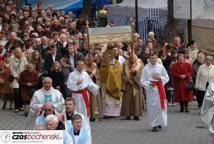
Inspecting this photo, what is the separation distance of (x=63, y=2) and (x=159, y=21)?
26.0 ft

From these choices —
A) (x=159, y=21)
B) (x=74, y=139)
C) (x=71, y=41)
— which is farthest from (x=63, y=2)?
(x=74, y=139)

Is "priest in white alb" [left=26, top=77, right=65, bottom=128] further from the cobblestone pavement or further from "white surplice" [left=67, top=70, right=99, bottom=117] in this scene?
"white surplice" [left=67, top=70, right=99, bottom=117]

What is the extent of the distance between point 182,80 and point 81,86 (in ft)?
10.4

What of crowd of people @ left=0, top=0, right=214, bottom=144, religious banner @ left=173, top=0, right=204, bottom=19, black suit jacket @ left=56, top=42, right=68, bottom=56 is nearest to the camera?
crowd of people @ left=0, top=0, right=214, bottom=144

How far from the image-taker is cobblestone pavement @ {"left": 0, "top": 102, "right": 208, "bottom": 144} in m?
16.1

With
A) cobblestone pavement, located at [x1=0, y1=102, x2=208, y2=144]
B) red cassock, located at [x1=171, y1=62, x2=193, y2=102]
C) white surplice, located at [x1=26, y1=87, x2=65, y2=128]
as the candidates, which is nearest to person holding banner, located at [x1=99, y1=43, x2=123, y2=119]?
cobblestone pavement, located at [x1=0, y1=102, x2=208, y2=144]

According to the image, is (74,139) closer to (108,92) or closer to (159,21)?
(108,92)

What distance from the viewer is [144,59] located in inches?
787

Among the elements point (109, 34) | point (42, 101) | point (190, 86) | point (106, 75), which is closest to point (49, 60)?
point (106, 75)

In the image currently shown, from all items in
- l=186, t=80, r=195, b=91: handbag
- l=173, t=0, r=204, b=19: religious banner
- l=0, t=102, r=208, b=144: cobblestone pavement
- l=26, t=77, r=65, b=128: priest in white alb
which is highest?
l=173, t=0, r=204, b=19: religious banner

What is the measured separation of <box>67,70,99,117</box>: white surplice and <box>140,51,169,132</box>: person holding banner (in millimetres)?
1092

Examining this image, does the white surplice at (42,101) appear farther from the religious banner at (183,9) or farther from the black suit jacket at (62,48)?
the religious banner at (183,9)

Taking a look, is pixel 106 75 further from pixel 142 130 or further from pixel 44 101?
pixel 44 101

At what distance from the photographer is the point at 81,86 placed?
17.3 meters
